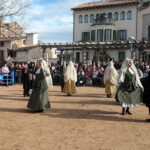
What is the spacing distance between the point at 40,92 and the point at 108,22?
99.7 ft

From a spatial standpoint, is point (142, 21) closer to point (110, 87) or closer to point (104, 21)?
point (104, 21)

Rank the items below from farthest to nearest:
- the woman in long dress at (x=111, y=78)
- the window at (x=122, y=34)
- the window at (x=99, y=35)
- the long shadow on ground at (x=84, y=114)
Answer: the window at (x=99, y=35), the window at (x=122, y=34), the woman in long dress at (x=111, y=78), the long shadow on ground at (x=84, y=114)

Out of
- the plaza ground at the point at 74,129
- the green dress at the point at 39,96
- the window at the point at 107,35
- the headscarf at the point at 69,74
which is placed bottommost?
the plaza ground at the point at 74,129

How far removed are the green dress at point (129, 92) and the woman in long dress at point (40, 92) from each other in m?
2.35

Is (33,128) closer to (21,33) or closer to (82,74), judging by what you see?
(82,74)

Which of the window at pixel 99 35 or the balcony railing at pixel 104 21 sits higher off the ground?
the balcony railing at pixel 104 21

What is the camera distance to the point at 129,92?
8648 mm

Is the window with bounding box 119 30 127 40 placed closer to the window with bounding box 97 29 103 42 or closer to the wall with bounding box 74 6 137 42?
the wall with bounding box 74 6 137 42

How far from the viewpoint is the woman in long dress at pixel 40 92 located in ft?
30.0

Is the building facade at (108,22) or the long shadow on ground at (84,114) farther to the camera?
the building facade at (108,22)

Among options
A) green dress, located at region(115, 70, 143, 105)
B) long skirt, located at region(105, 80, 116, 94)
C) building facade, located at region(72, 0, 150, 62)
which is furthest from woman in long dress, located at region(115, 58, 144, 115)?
building facade, located at region(72, 0, 150, 62)

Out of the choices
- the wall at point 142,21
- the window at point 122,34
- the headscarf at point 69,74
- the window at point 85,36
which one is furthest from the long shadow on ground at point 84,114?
the window at point 85,36

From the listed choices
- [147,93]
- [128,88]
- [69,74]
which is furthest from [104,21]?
[147,93]

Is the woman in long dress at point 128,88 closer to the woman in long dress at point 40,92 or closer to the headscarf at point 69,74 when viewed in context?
the woman in long dress at point 40,92
